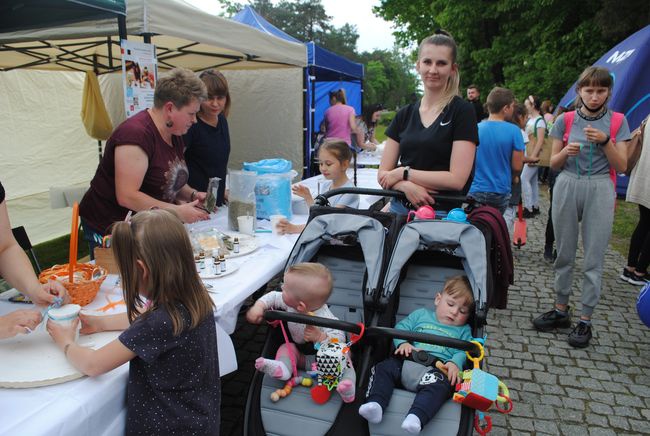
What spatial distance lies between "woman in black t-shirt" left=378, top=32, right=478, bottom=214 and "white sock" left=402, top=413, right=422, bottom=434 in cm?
127

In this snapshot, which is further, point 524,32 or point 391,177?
point 524,32

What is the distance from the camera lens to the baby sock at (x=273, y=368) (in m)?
1.84

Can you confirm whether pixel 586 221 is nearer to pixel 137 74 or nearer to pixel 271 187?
pixel 271 187

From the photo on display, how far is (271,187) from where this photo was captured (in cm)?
315

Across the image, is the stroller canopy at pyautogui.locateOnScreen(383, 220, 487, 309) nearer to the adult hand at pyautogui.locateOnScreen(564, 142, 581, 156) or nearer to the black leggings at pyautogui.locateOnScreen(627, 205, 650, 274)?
the adult hand at pyautogui.locateOnScreen(564, 142, 581, 156)

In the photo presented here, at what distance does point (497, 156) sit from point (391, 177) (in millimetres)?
1910

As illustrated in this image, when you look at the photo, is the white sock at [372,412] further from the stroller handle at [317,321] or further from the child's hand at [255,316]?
the child's hand at [255,316]

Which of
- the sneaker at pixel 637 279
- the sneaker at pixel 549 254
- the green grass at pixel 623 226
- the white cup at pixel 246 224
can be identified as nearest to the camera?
the white cup at pixel 246 224

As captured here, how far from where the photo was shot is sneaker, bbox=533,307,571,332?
3.80m

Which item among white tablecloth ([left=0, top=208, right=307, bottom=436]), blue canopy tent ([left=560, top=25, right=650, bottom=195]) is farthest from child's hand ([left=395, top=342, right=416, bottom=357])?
blue canopy tent ([left=560, top=25, right=650, bottom=195])

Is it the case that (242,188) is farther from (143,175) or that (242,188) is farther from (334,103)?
(334,103)

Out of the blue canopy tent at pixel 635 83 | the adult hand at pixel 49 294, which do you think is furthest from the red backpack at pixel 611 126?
the blue canopy tent at pixel 635 83

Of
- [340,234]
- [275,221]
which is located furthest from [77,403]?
[275,221]

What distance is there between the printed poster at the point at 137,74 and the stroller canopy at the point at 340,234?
1768 millimetres
